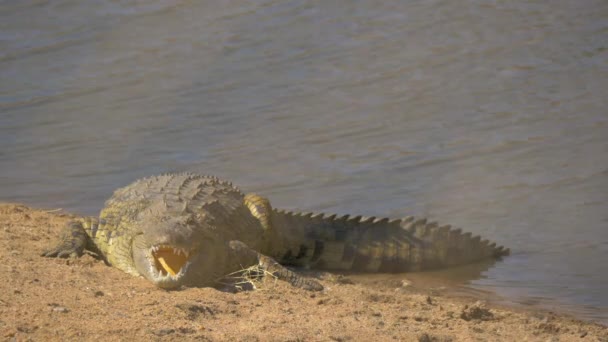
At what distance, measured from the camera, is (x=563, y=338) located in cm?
592

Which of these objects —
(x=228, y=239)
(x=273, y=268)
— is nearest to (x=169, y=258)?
(x=228, y=239)

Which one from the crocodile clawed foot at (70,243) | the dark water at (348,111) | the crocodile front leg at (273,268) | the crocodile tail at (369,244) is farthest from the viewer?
the dark water at (348,111)

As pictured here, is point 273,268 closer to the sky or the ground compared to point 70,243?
closer to the ground

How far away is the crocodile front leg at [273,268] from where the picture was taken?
676cm

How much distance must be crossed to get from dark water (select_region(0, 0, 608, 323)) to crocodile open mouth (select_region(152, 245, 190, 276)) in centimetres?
223

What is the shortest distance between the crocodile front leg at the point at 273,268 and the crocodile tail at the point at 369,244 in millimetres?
800

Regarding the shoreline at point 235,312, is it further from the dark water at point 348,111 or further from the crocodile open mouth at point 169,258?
the dark water at point 348,111

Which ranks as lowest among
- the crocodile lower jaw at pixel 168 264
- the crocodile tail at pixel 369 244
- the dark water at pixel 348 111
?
the crocodile tail at pixel 369 244

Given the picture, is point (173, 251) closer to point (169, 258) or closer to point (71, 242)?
point (169, 258)

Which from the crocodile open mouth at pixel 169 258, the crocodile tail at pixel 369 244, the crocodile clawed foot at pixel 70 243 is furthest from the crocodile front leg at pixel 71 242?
the crocodile tail at pixel 369 244

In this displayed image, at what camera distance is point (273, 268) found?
6.88 m

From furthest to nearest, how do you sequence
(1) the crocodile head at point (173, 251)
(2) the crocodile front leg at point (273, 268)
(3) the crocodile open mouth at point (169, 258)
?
(2) the crocodile front leg at point (273, 268) < (3) the crocodile open mouth at point (169, 258) < (1) the crocodile head at point (173, 251)

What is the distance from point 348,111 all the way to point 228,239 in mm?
4827

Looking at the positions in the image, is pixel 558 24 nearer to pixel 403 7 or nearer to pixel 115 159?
pixel 403 7
